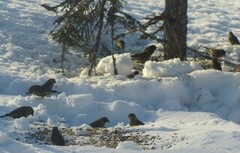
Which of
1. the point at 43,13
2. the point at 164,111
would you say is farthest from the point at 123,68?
the point at 43,13

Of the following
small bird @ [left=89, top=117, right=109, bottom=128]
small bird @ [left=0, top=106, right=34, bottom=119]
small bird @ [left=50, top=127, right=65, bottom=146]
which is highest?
small bird @ [left=50, top=127, right=65, bottom=146]

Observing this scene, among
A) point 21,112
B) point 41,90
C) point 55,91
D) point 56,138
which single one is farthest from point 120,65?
point 56,138

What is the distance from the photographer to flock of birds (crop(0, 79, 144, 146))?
706 cm

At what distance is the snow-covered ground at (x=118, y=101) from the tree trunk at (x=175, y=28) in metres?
0.59

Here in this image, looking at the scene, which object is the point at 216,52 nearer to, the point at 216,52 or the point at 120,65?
the point at 216,52

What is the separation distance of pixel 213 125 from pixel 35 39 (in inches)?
271

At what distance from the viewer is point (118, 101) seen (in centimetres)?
936

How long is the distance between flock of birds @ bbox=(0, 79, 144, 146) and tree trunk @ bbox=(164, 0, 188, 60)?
254cm

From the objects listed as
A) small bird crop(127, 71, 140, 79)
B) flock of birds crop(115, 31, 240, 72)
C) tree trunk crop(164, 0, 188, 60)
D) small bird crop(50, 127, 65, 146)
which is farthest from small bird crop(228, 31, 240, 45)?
small bird crop(50, 127, 65, 146)

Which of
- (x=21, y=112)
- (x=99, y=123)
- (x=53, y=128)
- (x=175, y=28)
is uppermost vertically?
(x=175, y=28)

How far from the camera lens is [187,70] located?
419 inches

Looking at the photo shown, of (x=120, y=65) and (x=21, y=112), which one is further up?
(x=120, y=65)

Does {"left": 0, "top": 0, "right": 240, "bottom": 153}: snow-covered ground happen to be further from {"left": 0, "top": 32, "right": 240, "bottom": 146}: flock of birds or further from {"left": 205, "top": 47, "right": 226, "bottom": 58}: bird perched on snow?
{"left": 205, "top": 47, "right": 226, "bottom": 58}: bird perched on snow

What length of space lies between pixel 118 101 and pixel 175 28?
2648 millimetres
